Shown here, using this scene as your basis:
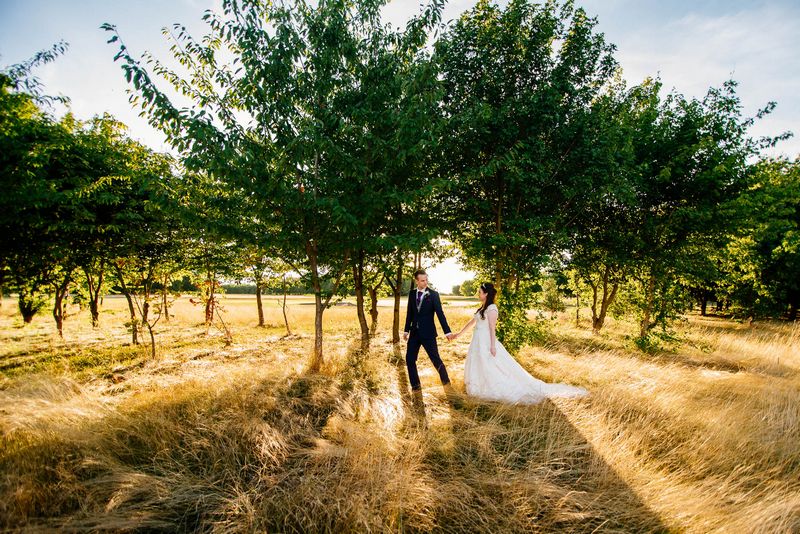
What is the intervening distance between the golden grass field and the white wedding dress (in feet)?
1.56

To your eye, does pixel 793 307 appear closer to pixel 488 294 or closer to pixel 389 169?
pixel 488 294

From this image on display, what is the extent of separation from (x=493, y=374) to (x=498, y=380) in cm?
15

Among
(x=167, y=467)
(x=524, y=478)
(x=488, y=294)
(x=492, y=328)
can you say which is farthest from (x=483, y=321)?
(x=167, y=467)

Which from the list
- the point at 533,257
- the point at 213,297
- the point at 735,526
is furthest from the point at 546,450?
the point at 213,297

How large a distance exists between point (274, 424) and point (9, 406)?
400cm

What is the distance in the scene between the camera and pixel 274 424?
199 inches

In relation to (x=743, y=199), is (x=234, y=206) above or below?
below

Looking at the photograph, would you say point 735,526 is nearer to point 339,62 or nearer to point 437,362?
point 437,362

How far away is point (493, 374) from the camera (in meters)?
6.60

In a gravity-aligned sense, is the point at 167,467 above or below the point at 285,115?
below

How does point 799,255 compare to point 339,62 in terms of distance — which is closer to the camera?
point 339,62

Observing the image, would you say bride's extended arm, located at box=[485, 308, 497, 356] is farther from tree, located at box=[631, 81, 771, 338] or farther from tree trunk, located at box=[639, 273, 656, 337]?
tree trunk, located at box=[639, 273, 656, 337]

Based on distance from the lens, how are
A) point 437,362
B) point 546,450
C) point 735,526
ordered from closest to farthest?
1. point 735,526
2. point 546,450
3. point 437,362

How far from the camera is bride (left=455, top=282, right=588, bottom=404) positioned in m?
6.46
